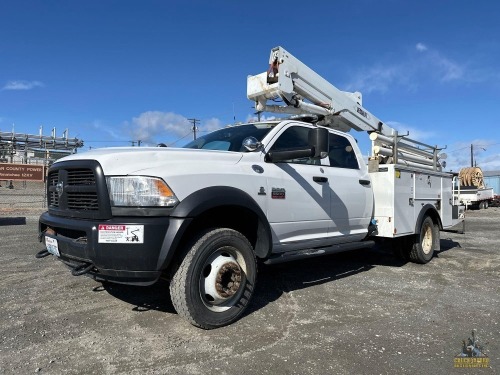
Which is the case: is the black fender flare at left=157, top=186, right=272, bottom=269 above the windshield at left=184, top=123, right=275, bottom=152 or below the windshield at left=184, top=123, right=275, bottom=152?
below

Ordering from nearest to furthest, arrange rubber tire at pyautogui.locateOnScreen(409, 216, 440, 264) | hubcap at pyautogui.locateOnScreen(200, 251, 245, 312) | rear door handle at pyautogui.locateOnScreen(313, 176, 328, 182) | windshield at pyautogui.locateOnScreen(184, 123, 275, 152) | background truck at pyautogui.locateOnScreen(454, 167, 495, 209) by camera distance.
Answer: hubcap at pyautogui.locateOnScreen(200, 251, 245, 312) < windshield at pyautogui.locateOnScreen(184, 123, 275, 152) < rear door handle at pyautogui.locateOnScreen(313, 176, 328, 182) < rubber tire at pyautogui.locateOnScreen(409, 216, 440, 264) < background truck at pyautogui.locateOnScreen(454, 167, 495, 209)

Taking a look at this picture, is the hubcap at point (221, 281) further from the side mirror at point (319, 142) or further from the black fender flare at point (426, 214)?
the black fender flare at point (426, 214)

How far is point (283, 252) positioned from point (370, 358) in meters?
1.68

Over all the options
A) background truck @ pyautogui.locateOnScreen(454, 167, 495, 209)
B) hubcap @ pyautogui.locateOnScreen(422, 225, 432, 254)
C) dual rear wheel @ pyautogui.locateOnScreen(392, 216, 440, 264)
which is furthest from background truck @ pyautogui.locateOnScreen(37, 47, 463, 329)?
background truck @ pyautogui.locateOnScreen(454, 167, 495, 209)

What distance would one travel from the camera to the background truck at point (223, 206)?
3326mm

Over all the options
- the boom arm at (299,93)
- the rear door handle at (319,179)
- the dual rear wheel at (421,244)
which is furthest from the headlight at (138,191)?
the dual rear wheel at (421,244)

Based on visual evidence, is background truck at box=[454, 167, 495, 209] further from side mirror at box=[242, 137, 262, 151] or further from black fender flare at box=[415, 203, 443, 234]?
side mirror at box=[242, 137, 262, 151]

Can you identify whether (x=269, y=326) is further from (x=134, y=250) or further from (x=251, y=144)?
(x=251, y=144)

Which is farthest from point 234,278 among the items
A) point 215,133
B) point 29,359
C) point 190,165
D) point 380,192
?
point 380,192

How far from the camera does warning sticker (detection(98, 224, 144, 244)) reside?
324 centimetres

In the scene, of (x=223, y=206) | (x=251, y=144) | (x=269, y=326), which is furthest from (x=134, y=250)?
(x=251, y=144)

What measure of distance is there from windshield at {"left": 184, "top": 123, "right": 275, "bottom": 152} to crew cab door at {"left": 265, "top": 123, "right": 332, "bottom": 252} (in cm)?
25

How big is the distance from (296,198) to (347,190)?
3.67ft

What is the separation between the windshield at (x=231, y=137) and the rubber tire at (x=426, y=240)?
3.53 metres
